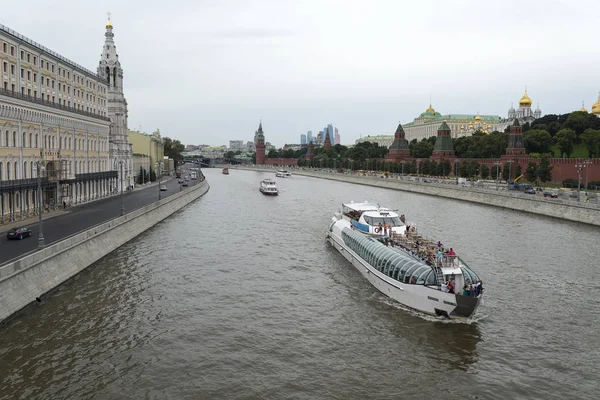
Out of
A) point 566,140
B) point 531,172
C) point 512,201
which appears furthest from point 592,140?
point 512,201

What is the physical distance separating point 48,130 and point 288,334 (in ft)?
146

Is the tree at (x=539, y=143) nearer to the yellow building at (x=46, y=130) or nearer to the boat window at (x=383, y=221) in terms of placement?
the boat window at (x=383, y=221)

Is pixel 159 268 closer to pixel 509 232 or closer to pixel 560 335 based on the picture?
pixel 560 335

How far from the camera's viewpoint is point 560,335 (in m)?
25.3

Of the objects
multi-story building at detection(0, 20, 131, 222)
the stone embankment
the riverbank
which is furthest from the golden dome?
the stone embankment

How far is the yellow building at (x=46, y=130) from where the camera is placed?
155 ft

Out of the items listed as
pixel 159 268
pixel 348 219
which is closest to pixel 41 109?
pixel 159 268

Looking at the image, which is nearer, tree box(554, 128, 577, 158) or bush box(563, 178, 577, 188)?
bush box(563, 178, 577, 188)

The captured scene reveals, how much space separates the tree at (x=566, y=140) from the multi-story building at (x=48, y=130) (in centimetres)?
11380

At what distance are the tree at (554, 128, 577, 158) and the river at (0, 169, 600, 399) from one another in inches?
4054

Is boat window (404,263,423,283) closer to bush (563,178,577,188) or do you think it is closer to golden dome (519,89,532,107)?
bush (563,178,577,188)

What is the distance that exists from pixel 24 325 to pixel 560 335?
2718 cm

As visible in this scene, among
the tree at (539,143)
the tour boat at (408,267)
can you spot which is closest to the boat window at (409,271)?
the tour boat at (408,267)

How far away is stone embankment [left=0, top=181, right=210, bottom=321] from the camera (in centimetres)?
2542
